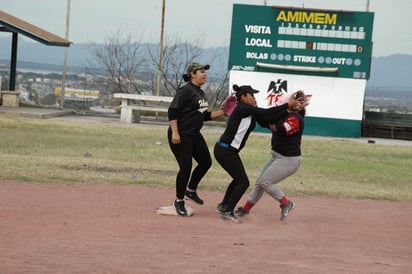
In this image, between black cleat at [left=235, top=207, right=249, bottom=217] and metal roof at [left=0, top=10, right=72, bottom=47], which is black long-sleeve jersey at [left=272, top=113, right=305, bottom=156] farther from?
metal roof at [left=0, top=10, right=72, bottom=47]

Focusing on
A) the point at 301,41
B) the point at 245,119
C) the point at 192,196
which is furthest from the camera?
the point at 301,41

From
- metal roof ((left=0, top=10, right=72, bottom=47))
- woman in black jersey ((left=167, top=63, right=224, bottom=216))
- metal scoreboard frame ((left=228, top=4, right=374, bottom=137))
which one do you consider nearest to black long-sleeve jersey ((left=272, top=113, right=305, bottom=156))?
woman in black jersey ((left=167, top=63, right=224, bottom=216))

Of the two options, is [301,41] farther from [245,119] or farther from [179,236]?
[179,236]

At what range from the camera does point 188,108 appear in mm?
11734

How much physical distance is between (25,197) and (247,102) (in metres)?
3.25

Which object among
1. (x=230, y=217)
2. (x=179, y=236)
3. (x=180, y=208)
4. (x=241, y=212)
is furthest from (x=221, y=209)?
(x=179, y=236)

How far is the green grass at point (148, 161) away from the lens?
15.4 m

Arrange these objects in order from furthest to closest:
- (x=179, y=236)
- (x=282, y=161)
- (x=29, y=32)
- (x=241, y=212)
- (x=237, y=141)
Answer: (x=29, y=32)
(x=241, y=212)
(x=282, y=161)
(x=237, y=141)
(x=179, y=236)

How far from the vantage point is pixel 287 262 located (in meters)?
9.02

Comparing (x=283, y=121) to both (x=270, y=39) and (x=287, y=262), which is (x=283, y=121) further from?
(x=270, y=39)

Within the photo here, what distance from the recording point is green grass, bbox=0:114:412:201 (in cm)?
1536

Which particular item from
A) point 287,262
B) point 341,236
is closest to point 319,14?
point 341,236

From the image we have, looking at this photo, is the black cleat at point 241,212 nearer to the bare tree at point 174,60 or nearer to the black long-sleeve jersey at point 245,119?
the black long-sleeve jersey at point 245,119

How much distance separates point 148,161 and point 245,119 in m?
7.44
